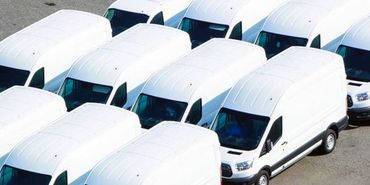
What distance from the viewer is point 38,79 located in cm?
2792

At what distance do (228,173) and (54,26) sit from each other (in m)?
7.12

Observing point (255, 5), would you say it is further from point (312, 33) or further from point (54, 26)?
point (54, 26)

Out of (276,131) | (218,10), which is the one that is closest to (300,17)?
(218,10)

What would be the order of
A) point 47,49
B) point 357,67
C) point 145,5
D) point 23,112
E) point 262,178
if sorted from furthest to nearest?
point 145,5, point 357,67, point 47,49, point 23,112, point 262,178

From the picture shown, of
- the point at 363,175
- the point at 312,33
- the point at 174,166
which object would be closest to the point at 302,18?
the point at 312,33

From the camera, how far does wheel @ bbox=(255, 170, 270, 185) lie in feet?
80.2

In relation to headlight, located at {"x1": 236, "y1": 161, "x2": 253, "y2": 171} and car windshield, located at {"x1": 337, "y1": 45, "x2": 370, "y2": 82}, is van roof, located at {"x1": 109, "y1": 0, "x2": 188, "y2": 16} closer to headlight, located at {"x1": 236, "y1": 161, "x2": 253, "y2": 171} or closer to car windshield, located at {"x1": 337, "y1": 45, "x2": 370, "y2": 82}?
car windshield, located at {"x1": 337, "y1": 45, "x2": 370, "y2": 82}

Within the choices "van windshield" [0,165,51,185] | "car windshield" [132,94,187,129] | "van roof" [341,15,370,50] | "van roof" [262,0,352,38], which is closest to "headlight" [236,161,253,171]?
"car windshield" [132,94,187,129]

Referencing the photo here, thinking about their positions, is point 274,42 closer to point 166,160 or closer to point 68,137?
point 68,137

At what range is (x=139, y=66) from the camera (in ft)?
89.3

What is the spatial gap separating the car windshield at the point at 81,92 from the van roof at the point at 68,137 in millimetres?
1913

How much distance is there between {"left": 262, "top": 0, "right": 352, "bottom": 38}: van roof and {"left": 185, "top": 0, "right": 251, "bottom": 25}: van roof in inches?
41.5

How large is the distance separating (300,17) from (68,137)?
8202 millimetres

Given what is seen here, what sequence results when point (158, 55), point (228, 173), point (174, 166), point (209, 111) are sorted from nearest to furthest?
point (174, 166) → point (228, 173) → point (209, 111) → point (158, 55)
